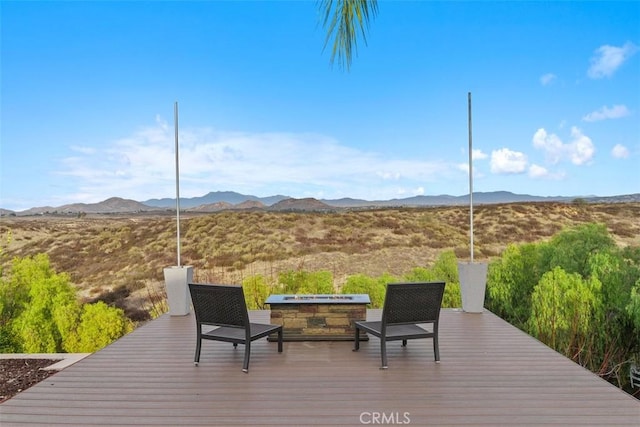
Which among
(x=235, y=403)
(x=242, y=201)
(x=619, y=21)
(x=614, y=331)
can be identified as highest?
(x=619, y=21)

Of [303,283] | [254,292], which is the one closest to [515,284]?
[303,283]

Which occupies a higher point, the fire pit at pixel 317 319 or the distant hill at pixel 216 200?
the distant hill at pixel 216 200

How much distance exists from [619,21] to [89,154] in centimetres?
1586

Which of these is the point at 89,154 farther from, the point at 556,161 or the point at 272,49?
the point at 556,161

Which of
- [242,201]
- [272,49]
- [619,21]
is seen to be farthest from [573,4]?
[242,201]

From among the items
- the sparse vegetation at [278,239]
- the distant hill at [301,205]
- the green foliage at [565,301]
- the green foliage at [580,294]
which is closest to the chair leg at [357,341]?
the green foliage at [580,294]

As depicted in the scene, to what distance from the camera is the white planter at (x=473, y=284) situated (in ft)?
18.7

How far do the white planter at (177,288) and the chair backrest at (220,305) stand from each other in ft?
6.87

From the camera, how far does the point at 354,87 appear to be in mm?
14602

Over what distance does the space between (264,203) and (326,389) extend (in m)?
15.1

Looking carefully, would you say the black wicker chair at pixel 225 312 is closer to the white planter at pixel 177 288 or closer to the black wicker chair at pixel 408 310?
the black wicker chair at pixel 408 310
